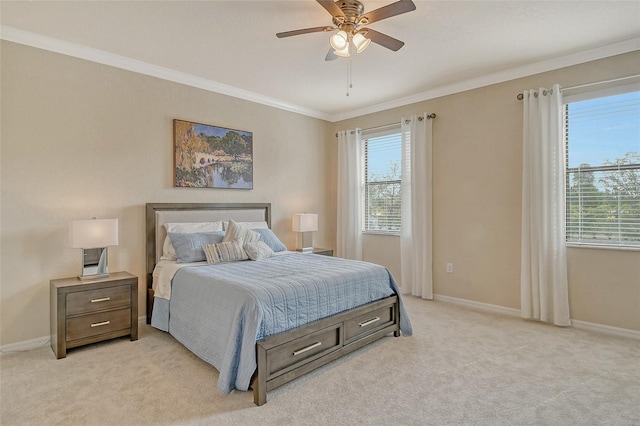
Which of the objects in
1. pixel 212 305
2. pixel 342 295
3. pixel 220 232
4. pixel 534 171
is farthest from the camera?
pixel 220 232

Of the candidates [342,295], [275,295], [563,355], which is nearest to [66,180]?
[275,295]

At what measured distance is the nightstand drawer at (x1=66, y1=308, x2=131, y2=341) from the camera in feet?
9.32

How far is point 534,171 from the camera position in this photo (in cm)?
361

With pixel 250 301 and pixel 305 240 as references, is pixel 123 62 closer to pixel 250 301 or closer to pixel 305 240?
pixel 250 301

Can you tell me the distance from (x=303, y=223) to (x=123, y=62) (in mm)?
2822

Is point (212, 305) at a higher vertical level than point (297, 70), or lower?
lower

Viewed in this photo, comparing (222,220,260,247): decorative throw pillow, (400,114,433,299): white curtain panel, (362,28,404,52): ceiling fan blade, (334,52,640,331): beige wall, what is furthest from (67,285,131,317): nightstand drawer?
(334,52,640,331): beige wall

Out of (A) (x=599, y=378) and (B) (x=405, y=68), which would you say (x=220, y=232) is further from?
(A) (x=599, y=378)

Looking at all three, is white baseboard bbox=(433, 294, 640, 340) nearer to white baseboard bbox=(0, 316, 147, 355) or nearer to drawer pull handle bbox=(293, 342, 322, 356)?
drawer pull handle bbox=(293, 342, 322, 356)

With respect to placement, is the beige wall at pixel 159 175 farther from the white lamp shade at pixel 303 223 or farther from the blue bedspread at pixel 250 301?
the blue bedspread at pixel 250 301

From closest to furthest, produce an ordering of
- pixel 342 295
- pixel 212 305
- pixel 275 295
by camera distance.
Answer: pixel 275 295
pixel 212 305
pixel 342 295

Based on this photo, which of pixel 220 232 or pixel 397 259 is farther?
pixel 397 259

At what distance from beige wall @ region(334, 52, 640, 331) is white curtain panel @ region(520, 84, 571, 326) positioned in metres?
0.14

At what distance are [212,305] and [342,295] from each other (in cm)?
102
